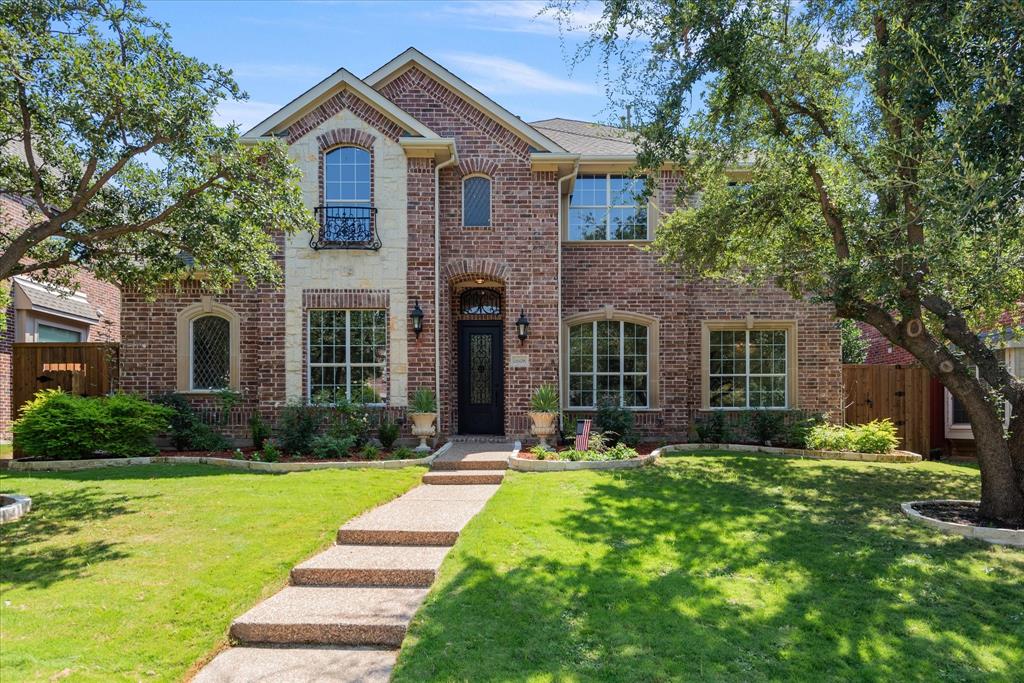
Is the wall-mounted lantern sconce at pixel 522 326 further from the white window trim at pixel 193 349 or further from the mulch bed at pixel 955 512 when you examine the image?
the mulch bed at pixel 955 512

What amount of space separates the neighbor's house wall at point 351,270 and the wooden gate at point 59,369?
145 inches

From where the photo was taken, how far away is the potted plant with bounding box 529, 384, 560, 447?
42.2ft

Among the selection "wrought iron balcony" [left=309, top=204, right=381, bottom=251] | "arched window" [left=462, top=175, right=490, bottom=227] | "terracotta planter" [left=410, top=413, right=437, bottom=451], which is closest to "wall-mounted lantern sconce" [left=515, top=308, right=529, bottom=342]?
"arched window" [left=462, top=175, right=490, bottom=227]

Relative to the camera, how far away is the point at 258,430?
42.2ft

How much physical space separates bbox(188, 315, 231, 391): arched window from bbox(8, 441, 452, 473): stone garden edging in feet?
8.42

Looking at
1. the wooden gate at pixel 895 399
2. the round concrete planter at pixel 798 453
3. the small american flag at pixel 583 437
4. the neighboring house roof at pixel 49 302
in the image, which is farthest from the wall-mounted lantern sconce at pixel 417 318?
the wooden gate at pixel 895 399

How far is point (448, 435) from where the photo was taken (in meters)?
14.0

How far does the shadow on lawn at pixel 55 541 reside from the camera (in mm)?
5980

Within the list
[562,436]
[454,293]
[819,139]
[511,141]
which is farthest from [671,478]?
[511,141]

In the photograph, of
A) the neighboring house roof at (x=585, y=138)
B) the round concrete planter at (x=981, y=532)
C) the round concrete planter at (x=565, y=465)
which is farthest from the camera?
the neighboring house roof at (x=585, y=138)

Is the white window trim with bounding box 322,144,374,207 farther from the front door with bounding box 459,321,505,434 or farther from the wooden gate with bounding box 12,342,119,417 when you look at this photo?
the wooden gate with bounding box 12,342,119,417

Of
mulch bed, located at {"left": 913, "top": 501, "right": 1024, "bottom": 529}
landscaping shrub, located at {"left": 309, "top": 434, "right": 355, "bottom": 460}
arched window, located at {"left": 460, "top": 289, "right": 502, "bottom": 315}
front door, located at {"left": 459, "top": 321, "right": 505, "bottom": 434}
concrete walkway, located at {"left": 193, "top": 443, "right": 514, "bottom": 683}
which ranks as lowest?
concrete walkway, located at {"left": 193, "top": 443, "right": 514, "bottom": 683}

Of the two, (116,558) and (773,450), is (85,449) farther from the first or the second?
(773,450)

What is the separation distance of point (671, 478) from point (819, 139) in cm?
525
